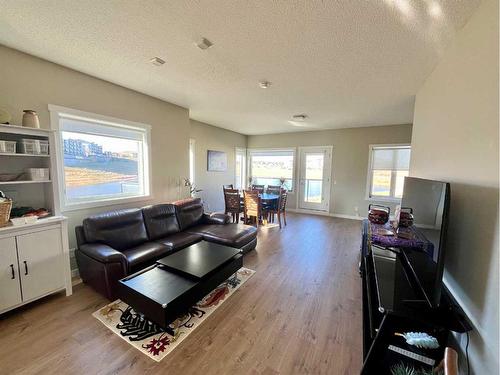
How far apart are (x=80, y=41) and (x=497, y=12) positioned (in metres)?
3.14

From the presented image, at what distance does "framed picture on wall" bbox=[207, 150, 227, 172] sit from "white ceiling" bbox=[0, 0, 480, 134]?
258cm

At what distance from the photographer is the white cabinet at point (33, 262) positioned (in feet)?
6.16

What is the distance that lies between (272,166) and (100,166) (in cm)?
503

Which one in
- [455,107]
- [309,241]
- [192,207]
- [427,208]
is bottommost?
[309,241]

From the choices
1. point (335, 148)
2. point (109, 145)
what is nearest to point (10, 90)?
point (109, 145)

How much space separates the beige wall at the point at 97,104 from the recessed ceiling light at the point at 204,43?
5.88 feet

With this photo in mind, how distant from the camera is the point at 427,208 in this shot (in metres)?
1.52

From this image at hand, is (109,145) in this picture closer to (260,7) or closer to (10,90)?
(10,90)

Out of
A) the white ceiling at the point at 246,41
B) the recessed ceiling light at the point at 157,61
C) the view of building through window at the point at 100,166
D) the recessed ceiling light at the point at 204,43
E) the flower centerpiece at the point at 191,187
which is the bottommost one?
the flower centerpiece at the point at 191,187

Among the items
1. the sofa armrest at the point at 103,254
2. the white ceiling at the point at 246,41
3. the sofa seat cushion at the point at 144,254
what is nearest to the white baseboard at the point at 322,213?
the white ceiling at the point at 246,41

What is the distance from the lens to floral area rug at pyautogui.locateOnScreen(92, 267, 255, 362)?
1668mm

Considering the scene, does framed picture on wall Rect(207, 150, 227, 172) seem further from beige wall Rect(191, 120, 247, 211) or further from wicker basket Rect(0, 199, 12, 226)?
wicker basket Rect(0, 199, 12, 226)

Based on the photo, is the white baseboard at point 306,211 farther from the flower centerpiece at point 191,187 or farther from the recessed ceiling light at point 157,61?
the recessed ceiling light at point 157,61

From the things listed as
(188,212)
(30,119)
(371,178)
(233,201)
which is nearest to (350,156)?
(371,178)
